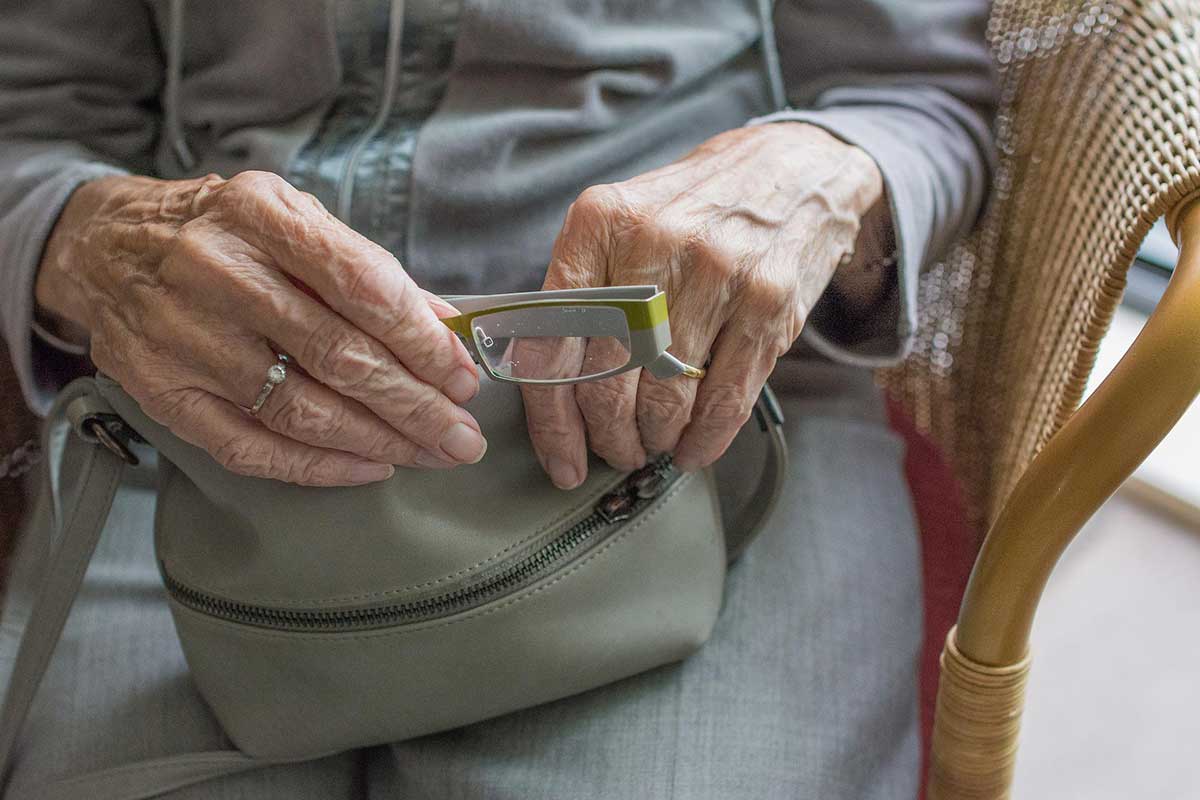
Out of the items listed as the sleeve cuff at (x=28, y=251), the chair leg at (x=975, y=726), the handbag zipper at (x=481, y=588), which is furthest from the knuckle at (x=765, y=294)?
the sleeve cuff at (x=28, y=251)

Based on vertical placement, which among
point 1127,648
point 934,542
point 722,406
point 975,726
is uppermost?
point 722,406

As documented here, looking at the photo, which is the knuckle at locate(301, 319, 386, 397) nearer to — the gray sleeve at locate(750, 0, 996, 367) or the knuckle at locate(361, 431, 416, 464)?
the knuckle at locate(361, 431, 416, 464)

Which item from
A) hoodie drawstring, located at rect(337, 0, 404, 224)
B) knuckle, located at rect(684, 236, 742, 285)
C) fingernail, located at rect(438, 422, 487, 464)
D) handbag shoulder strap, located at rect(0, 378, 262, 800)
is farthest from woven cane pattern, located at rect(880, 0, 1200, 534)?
handbag shoulder strap, located at rect(0, 378, 262, 800)

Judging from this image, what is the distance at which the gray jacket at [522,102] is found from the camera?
2.28 ft

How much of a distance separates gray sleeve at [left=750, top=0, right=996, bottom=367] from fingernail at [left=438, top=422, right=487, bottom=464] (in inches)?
10.8

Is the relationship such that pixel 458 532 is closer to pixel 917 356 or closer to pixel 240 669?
pixel 240 669

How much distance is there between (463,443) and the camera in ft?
1.74

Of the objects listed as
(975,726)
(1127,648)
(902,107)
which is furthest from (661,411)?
(1127,648)

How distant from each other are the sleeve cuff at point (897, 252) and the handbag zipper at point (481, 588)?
7.7 inches

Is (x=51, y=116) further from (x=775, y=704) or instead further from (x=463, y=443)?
(x=775, y=704)

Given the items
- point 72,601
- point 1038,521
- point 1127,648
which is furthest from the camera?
point 1127,648

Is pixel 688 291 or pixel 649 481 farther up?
pixel 688 291

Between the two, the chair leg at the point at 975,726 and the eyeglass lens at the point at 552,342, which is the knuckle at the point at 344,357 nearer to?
the eyeglass lens at the point at 552,342

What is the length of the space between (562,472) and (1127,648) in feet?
3.23
